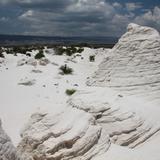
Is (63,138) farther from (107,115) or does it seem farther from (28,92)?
(28,92)

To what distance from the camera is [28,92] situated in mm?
16266

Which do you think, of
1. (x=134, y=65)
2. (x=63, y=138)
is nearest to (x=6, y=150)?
(x=63, y=138)

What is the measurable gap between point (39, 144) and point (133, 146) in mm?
2566

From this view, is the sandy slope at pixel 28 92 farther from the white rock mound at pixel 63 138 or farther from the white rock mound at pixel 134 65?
the white rock mound at pixel 134 65

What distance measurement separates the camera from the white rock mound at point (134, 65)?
42.0 ft

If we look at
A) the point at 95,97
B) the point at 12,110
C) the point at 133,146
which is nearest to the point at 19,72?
the point at 12,110

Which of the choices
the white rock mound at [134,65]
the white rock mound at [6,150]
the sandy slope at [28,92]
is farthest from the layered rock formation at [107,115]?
the white rock mound at [6,150]

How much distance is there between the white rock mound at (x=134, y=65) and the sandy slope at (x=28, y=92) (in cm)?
199

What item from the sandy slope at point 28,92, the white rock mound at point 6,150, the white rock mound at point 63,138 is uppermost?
the white rock mound at point 6,150

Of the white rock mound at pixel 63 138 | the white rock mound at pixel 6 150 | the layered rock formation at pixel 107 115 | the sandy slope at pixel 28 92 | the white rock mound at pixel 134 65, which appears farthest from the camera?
the white rock mound at pixel 134 65

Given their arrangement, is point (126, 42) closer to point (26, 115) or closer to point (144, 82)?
point (144, 82)

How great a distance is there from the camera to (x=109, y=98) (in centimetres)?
1123

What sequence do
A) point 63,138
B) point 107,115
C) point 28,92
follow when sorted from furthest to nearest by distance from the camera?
point 28,92 → point 107,115 → point 63,138

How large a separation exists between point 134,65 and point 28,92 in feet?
16.8
